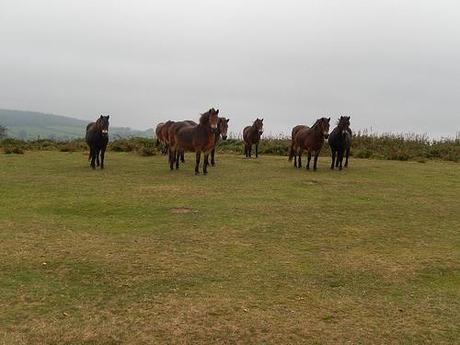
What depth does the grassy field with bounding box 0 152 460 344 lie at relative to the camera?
4.82 m

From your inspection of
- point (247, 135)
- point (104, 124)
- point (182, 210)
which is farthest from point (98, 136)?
point (247, 135)

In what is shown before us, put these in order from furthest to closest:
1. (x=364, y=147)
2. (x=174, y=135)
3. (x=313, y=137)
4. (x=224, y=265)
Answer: (x=364, y=147) < (x=313, y=137) < (x=174, y=135) < (x=224, y=265)

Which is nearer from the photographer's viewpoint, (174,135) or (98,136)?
(98,136)

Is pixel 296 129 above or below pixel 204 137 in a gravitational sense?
above

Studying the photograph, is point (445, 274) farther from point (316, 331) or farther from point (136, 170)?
point (136, 170)

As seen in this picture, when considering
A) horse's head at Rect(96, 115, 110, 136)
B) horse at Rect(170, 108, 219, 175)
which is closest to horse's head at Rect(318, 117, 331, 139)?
horse at Rect(170, 108, 219, 175)

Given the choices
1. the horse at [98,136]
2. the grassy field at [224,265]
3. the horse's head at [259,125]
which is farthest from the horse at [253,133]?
the grassy field at [224,265]

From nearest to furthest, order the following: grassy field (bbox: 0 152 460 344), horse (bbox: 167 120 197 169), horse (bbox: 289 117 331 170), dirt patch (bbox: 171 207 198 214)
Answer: grassy field (bbox: 0 152 460 344), dirt patch (bbox: 171 207 198 214), horse (bbox: 289 117 331 170), horse (bbox: 167 120 197 169)

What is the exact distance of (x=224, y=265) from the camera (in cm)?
649

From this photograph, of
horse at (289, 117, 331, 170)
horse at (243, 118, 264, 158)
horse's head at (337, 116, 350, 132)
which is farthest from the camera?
horse at (243, 118, 264, 158)

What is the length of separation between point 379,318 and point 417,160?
687 inches

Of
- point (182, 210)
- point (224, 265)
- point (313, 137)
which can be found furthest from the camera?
point (313, 137)

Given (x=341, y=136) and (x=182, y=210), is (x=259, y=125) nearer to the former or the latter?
(x=341, y=136)

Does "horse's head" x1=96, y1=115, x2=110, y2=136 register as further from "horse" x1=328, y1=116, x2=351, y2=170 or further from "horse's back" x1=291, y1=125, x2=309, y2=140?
"horse" x1=328, y1=116, x2=351, y2=170
